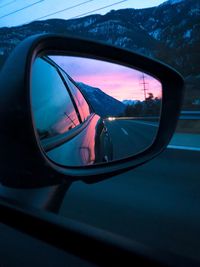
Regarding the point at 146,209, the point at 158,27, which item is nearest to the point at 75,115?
the point at 146,209

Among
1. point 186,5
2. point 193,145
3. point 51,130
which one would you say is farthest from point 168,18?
point 51,130

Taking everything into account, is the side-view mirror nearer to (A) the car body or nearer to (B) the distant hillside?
(A) the car body

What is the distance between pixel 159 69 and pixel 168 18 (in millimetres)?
108400

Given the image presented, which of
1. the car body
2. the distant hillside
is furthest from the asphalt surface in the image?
the distant hillside

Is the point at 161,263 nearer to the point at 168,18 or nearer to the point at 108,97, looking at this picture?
the point at 108,97

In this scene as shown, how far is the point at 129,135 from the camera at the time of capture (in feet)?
6.44

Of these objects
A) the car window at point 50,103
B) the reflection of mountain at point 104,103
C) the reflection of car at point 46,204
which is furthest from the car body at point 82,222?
the reflection of mountain at point 104,103

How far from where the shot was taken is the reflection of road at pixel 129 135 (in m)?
1.98

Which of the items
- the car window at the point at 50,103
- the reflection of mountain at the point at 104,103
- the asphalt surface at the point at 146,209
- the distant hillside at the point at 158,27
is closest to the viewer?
the car window at the point at 50,103

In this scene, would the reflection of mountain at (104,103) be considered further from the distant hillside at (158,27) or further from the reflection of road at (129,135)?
the distant hillside at (158,27)

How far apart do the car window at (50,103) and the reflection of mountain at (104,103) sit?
0.15 metres

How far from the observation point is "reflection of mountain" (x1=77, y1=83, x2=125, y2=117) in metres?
1.96

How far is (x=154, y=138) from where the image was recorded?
2311mm

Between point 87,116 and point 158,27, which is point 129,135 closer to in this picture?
point 87,116
